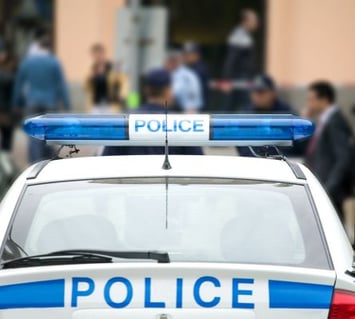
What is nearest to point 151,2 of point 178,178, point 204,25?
point 204,25

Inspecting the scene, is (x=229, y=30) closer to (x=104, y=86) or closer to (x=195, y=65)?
(x=195, y=65)

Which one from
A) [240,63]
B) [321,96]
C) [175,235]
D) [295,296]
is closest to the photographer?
[295,296]

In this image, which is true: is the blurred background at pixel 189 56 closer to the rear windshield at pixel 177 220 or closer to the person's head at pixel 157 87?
the person's head at pixel 157 87

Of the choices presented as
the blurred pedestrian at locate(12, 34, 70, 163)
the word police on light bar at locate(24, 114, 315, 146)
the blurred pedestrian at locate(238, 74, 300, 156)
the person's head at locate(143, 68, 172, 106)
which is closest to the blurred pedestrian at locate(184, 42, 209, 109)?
the blurred pedestrian at locate(12, 34, 70, 163)

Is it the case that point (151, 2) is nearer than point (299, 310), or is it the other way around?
point (299, 310)

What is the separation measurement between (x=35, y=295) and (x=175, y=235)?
616 mm

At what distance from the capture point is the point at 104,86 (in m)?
16.0

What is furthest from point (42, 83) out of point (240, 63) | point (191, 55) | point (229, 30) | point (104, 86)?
point (229, 30)

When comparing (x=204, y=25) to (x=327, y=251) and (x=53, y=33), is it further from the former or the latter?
(x=327, y=251)

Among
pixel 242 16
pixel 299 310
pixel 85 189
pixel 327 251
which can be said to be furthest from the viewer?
pixel 242 16

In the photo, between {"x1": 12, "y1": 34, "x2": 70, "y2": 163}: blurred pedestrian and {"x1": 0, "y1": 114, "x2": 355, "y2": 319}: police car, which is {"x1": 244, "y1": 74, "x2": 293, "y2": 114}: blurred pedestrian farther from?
{"x1": 0, "y1": 114, "x2": 355, "y2": 319}: police car

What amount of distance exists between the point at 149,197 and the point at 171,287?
641mm

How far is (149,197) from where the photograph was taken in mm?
4531

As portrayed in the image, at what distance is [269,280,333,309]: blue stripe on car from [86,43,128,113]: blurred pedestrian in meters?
11.9
